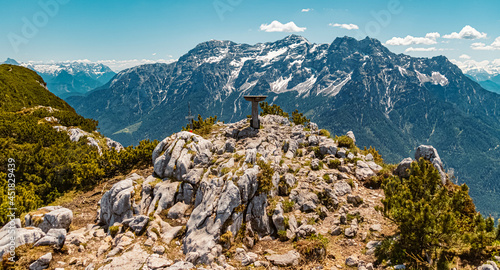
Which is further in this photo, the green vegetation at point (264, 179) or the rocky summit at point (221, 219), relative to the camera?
the green vegetation at point (264, 179)

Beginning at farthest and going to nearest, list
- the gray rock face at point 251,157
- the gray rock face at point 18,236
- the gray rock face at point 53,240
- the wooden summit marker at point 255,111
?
the wooden summit marker at point 255,111
the gray rock face at point 251,157
the gray rock face at point 53,240
the gray rock face at point 18,236

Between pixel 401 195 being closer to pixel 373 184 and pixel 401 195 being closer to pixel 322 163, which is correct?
pixel 373 184

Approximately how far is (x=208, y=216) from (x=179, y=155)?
28.6 feet

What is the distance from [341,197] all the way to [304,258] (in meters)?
8.03

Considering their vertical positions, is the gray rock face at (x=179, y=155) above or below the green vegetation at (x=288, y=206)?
above

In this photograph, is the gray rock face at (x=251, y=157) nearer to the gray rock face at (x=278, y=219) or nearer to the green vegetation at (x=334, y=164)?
the gray rock face at (x=278, y=219)

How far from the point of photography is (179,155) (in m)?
23.8

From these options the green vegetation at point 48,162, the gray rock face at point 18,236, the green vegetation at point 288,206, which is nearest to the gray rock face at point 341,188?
the green vegetation at point 288,206

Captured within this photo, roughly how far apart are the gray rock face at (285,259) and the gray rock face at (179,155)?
11.1m

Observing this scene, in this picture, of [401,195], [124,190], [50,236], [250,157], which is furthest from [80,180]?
[401,195]

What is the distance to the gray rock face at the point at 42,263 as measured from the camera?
550 inches

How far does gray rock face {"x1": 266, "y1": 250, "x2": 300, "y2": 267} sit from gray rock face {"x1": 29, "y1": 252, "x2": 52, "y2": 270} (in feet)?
Answer: 43.4

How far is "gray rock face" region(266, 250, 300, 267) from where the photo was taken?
14.6m

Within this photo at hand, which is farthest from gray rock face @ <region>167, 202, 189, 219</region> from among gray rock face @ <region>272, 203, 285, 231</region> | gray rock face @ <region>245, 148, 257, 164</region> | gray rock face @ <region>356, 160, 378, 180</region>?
gray rock face @ <region>356, 160, 378, 180</region>
